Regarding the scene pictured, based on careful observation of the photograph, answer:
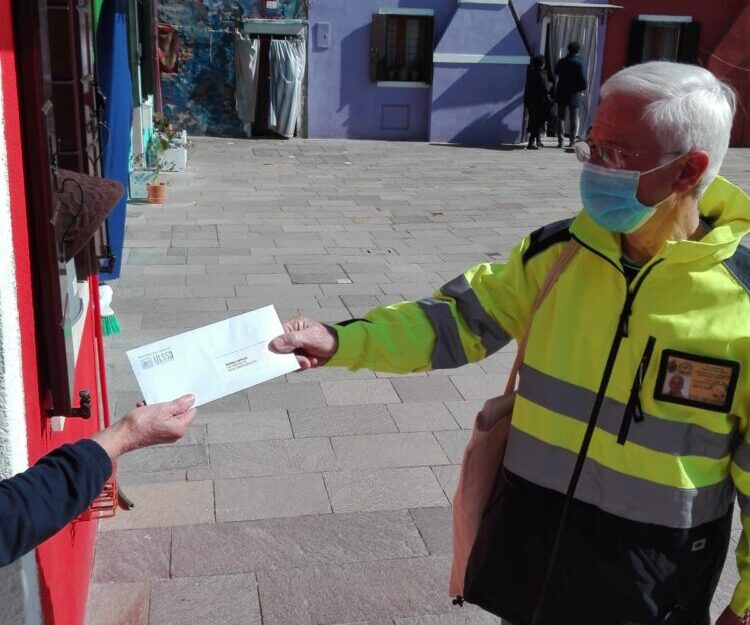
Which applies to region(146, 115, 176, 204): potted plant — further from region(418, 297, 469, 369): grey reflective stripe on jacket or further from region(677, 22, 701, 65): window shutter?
region(677, 22, 701, 65): window shutter

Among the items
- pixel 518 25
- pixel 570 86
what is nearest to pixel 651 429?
pixel 570 86

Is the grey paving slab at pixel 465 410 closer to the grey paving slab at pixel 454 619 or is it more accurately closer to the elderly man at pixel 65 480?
the grey paving slab at pixel 454 619

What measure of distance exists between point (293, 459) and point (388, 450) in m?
0.47

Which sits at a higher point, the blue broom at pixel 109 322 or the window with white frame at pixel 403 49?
the window with white frame at pixel 403 49

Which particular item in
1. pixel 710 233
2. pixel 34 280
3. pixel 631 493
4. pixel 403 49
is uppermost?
pixel 710 233

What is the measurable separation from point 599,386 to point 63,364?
48.1 inches

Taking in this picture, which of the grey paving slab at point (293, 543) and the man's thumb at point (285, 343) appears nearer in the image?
the man's thumb at point (285, 343)

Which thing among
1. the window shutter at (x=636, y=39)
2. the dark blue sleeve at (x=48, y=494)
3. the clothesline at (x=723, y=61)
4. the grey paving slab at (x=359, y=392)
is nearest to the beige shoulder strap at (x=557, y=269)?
the dark blue sleeve at (x=48, y=494)

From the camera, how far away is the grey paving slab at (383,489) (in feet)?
12.5

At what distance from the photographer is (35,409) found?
2043 millimetres

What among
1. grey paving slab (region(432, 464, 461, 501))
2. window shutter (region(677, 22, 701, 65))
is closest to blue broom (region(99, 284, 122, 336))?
grey paving slab (region(432, 464, 461, 501))

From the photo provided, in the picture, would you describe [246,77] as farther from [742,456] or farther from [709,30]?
[742,456]

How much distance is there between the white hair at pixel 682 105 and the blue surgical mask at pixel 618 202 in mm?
89

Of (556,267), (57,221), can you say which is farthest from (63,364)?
(556,267)
